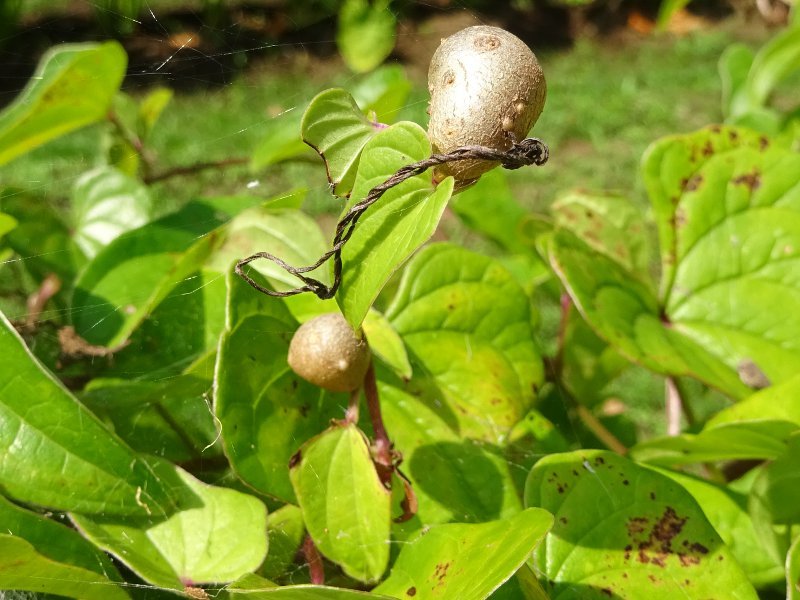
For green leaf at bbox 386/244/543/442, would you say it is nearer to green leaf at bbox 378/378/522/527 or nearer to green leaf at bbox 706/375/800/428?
green leaf at bbox 378/378/522/527

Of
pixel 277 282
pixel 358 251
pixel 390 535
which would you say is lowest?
pixel 390 535

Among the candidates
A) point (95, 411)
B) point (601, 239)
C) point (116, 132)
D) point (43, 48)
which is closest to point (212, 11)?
point (43, 48)

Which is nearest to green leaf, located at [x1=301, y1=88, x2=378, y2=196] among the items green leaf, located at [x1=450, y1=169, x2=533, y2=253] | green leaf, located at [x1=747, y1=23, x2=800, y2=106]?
green leaf, located at [x1=450, y1=169, x2=533, y2=253]

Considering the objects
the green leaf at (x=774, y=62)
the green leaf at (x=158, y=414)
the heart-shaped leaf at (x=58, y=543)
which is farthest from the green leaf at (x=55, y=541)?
the green leaf at (x=774, y=62)

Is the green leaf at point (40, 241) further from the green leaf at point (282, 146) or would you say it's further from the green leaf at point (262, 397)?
the green leaf at point (262, 397)

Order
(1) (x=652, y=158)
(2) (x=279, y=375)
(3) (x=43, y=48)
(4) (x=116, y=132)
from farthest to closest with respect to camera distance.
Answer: (3) (x=43, y=48) → (4) (x=116, y=132) → (1) (x=652, y=158) → (2) (x=279, y=375)

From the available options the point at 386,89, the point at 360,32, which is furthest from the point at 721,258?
the point at 360,32

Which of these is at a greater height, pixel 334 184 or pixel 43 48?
pixel 334 184

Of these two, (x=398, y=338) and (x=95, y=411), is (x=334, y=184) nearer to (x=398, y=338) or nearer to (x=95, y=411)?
(x=398, y=338)
